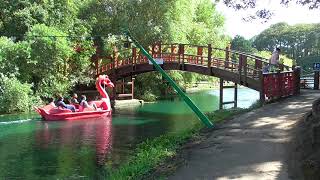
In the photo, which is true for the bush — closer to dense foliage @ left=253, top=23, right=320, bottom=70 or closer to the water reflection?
the water reflection

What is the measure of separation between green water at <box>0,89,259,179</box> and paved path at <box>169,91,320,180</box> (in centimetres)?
362

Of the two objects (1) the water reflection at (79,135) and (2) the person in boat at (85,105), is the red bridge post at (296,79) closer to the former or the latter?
(1) the water reflection at (79,135)

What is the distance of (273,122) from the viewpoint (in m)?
13.0

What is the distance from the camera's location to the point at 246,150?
9.91 metres

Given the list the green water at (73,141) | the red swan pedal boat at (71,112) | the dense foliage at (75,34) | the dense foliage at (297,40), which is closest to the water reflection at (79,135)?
the green water at (73,141)

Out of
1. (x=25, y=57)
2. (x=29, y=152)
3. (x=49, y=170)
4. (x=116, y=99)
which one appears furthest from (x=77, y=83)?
(x=49, y=170)

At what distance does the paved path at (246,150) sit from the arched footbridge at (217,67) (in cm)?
424

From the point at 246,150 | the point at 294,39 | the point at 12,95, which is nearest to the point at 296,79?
the point at 246,150

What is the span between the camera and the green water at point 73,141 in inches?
529

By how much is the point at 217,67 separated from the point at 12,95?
1251 centimetres

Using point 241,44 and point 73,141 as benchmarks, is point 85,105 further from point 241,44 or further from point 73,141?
point 241,44

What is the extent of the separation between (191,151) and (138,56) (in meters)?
26.0

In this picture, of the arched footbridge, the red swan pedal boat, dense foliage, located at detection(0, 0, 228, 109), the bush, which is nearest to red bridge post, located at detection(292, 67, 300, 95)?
the arched footbridge

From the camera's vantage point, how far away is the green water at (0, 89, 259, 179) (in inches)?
529
